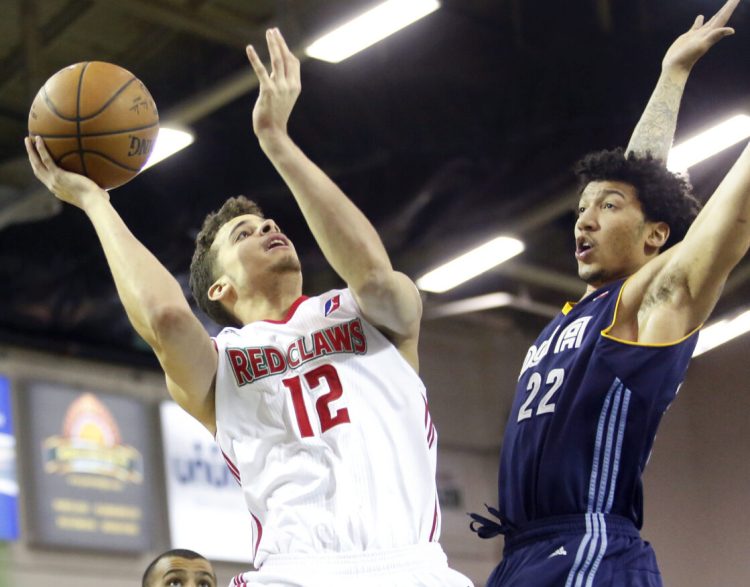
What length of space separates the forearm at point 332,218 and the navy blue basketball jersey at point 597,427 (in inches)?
31.5

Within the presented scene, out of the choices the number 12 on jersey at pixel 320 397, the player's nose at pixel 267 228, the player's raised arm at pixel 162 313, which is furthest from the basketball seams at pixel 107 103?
the number 12 on jersey at pixel 320 397

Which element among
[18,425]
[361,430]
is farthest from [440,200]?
[361,430]

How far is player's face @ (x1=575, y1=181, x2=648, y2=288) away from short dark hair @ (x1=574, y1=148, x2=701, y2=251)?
0.04m

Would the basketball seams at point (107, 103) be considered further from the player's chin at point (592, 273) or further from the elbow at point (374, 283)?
the player's chin at point (592, 273)

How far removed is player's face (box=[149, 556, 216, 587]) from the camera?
6.80 meters

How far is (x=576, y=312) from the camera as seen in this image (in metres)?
4.18

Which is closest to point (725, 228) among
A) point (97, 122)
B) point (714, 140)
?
point (97, 122)

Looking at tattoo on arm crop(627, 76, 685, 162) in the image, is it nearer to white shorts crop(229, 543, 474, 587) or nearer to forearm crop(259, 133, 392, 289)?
forearm crop(259, 133, 392, 289)

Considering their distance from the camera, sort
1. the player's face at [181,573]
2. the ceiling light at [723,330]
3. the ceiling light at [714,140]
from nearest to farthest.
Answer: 1. the player's face at [181,573]
2. the ceiling light at [714,140]
3. the ceiling light at [723,330]

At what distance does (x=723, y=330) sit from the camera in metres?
14.0

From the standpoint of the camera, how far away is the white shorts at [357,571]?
3.34 meters

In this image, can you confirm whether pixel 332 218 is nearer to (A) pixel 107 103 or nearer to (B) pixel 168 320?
(B) pixel 168 320

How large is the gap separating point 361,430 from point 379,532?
289mm

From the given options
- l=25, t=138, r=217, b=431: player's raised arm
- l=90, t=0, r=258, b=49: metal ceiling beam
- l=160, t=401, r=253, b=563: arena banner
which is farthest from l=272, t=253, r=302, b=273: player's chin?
l=160, t=401, r=253, b=563: arena banner
